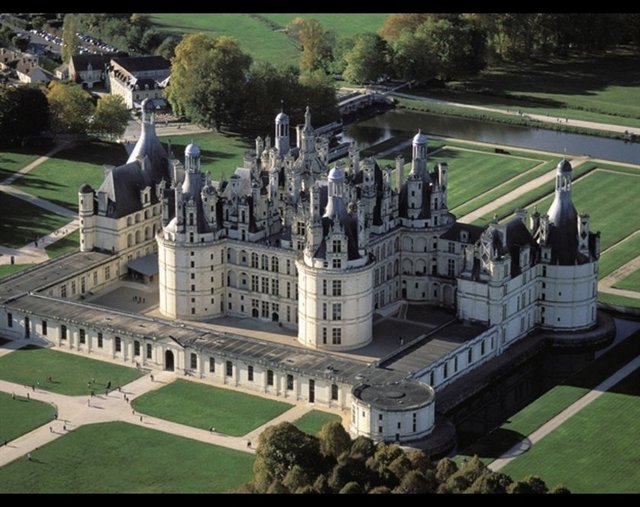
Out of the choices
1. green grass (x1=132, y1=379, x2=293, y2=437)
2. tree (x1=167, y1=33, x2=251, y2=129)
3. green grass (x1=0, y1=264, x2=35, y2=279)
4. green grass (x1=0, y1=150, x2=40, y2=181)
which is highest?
tree (x1=167, y1=33, x2=251, y2=129)

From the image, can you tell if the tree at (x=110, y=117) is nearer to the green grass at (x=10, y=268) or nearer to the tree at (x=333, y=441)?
the green grass at (x=10, y=268)

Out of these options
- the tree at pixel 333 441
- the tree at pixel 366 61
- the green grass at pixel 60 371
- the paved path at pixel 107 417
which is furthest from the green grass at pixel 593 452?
the tree at pixel 366 61

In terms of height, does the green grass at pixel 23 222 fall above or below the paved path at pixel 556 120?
below

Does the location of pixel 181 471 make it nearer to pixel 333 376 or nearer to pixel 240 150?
pixel 333 376

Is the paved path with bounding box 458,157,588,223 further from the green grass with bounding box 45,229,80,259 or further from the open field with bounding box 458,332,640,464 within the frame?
the green grass with bounding box 45,229,80,259

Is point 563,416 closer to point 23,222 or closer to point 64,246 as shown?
point 64,246

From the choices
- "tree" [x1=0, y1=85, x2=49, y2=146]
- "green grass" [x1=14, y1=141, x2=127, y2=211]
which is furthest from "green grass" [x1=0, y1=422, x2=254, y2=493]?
"tree" [x1=0, y1=85, x2=49, y2=146]
